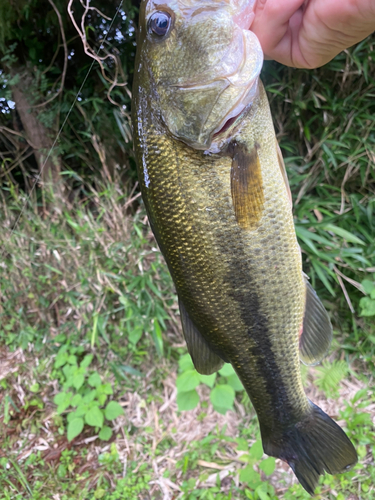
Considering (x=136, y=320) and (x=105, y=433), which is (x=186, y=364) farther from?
(x=105, y=433)

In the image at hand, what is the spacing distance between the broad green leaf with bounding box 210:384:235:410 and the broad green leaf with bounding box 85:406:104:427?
0.89m

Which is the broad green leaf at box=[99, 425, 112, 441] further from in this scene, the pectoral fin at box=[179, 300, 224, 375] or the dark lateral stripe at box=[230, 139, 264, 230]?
the dark lateral stripe at box=[230, 139, 264, 230]

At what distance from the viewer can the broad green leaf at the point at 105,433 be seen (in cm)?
238

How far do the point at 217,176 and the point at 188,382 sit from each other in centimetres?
152

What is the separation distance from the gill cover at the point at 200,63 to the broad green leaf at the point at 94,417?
7.04ft

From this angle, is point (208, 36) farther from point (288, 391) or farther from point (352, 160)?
point (352, 160)

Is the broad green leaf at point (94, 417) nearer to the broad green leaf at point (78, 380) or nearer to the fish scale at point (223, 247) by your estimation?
the broad green leaf at point (78, 380)

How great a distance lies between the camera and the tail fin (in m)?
1.33

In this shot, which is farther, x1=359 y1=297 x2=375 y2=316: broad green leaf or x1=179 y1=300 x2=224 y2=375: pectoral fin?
x1=359 y1=297 x2=375 y2=316: broad green leaf

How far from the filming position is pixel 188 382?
206 cm

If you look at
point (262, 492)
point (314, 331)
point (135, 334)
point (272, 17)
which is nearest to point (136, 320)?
point (135, 334)

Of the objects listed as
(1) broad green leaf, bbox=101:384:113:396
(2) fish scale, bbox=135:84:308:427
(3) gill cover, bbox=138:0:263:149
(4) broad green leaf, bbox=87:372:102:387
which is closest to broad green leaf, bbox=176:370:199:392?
(1) broad green leaf, bbox=101:384:113:396

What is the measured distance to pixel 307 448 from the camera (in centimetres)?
136

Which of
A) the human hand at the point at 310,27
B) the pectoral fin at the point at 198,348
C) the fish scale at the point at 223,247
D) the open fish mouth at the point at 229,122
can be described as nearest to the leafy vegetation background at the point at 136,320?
the pectoral fin at the point at 198,348
